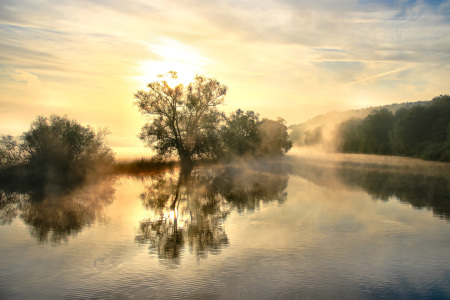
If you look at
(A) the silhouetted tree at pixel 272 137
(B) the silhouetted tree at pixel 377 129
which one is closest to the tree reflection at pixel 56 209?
(A) the silhouetted tree at pixel 272 137

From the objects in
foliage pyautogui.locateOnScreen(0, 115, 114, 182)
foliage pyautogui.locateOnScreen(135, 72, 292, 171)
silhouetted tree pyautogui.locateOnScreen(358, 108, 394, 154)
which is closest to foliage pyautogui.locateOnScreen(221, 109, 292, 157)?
foliage pyautogui.locateOnScreen(135, 72, 292, 171)

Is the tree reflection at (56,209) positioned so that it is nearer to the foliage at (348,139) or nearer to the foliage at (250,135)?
the foliage at (250,135)

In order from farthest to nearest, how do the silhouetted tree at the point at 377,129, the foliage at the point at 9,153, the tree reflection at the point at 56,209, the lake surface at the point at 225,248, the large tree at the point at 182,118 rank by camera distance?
the silhouetted tree at the point at 377,129 < the large tree at the point at 182,118 < the foliage at the point at 9,153 < the tree reflection at the point at 56,209 < the lake surface at the point at 225,248

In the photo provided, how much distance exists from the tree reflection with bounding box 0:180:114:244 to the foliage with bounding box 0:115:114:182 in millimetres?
5171

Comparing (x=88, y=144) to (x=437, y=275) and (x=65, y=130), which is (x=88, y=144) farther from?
(x=437, y=275)

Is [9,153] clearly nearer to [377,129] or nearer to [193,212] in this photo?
[193,212]

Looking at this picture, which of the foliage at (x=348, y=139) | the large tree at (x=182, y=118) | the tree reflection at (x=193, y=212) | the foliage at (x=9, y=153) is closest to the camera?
the tree reflection at (x=193, y=212)

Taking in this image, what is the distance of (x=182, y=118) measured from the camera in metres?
46.3

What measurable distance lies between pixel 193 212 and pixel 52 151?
55.6ft

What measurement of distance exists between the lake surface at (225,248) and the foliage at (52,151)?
9232 millimetres

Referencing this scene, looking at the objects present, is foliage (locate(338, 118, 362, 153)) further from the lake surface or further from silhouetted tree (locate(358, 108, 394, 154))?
the lake surface

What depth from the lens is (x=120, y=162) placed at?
4119 cm

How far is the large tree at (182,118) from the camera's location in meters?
45.7

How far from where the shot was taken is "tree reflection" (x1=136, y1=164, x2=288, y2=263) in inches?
452
